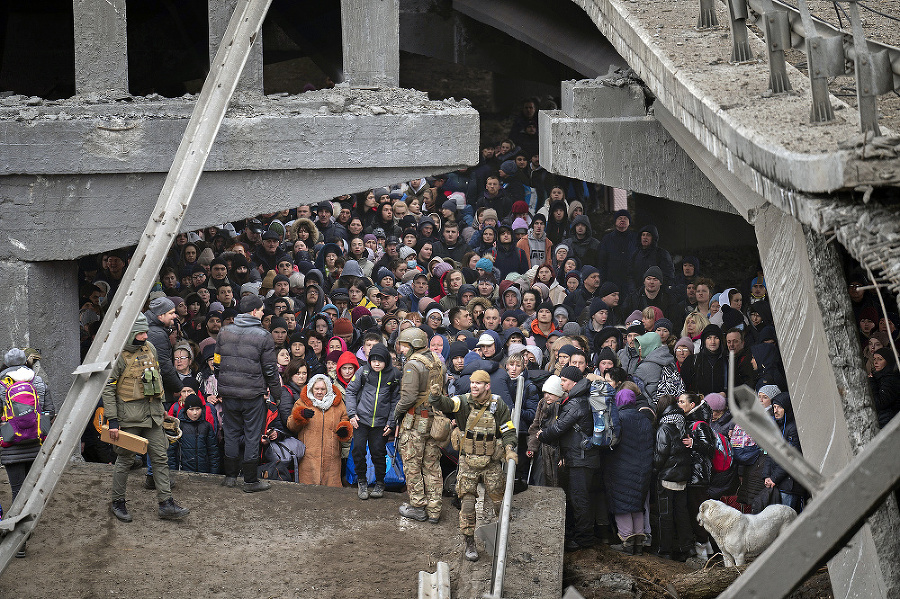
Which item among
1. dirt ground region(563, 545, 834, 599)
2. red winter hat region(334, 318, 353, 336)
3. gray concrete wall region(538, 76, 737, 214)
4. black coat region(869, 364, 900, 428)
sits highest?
gray concrete wall region(538, 76, 737, 214)

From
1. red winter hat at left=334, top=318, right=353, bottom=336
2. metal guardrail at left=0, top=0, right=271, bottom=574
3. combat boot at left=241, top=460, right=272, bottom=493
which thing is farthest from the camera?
red winter hat at left=334, top=318, right=353, bottom=336

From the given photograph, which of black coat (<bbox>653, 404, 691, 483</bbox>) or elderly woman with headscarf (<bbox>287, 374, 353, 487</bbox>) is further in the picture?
elderly woman with headscarf (<bbox>287, 374, 353, 487</bbox>)

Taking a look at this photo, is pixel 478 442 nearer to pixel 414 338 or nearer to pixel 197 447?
pixel 414 338

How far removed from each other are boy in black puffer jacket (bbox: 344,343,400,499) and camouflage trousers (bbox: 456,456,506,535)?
1027 mm

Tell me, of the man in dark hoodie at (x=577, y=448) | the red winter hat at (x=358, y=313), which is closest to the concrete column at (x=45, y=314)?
the red winter hat at (x=358, y=313)

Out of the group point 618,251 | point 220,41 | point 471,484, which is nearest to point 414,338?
point 471,484

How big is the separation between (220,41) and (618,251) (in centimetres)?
535

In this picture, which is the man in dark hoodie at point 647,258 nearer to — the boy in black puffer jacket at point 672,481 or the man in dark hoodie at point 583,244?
the man in dark hoodie at point 583,244

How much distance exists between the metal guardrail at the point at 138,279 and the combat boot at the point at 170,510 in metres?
1.24

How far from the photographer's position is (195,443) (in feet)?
29.4

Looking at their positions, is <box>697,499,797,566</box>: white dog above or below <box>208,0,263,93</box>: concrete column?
below

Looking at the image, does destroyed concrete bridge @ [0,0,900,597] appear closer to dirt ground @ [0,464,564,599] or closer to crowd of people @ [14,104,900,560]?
crowd of people @ [14,104,900,560]

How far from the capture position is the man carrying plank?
780 cm

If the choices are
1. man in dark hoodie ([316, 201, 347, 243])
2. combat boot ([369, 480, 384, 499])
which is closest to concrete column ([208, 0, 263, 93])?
man in dark hoodie ([316, 201, 347, 243])
